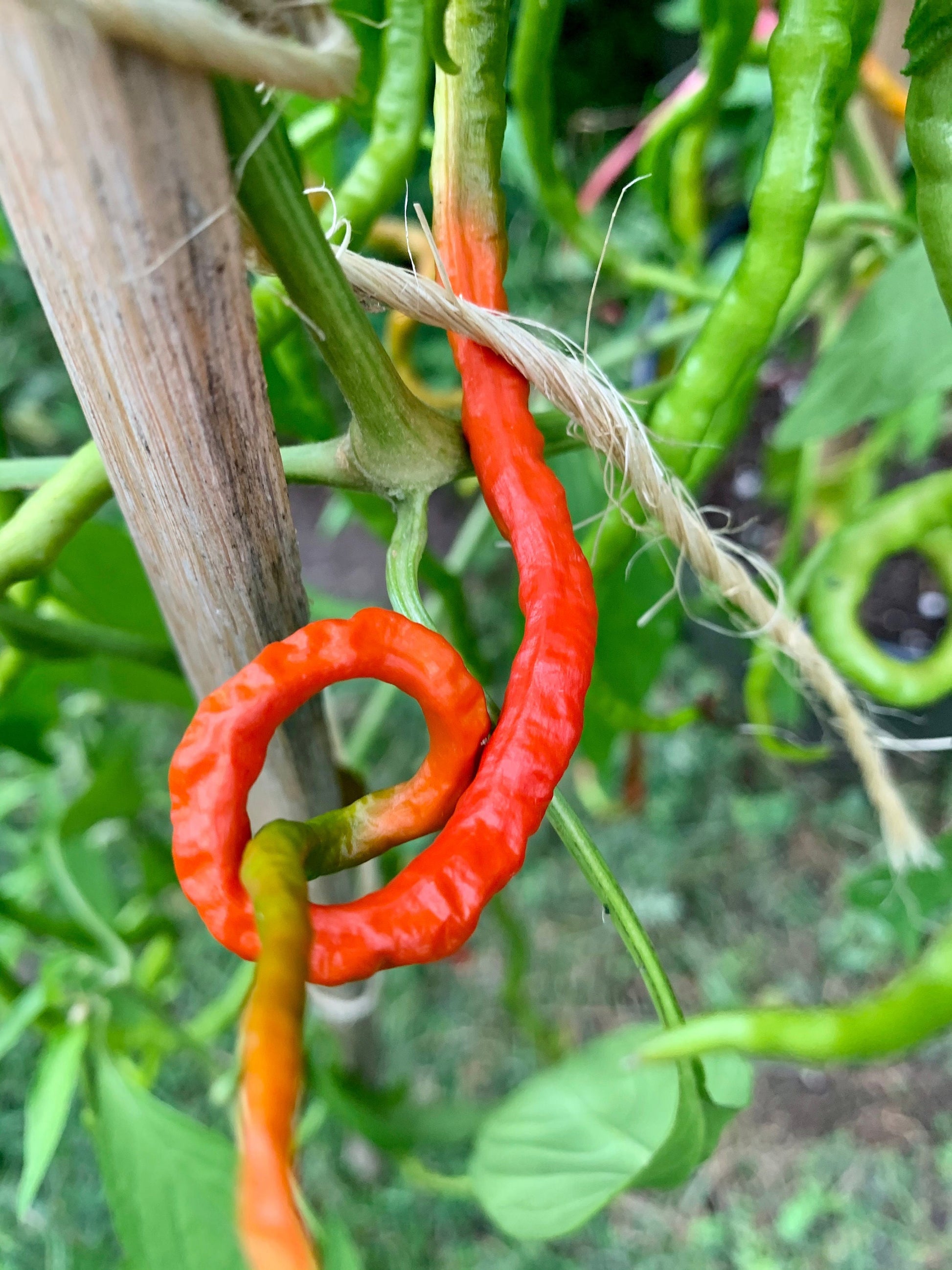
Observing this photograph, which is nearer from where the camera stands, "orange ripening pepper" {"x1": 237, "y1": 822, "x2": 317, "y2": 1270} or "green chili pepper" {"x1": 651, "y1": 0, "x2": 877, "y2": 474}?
"orange ripening pepper" {"x1": 237, "y1": 822, "x2": 317, "y2": 1270}

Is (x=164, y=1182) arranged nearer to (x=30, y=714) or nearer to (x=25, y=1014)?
(x=25, y=1014)

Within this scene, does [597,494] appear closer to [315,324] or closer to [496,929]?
[315,324]

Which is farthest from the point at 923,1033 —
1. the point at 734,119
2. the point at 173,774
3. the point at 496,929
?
the point at 734,119

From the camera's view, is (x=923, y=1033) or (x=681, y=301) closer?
(x=923, y=1033)

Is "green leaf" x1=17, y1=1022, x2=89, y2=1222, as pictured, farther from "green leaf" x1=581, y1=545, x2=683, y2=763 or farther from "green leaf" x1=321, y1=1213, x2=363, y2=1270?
"green leaf" x1=581, y1=545, x2=683, y2=763

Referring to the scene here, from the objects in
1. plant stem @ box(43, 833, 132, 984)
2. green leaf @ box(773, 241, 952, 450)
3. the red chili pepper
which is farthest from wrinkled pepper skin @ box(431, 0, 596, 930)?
plant stem @ box(43, 833, 132, 984)

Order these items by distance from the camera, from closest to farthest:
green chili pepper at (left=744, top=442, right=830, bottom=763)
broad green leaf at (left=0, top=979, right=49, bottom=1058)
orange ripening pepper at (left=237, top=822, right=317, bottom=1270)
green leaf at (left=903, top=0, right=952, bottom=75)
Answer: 1. orange ripening pepper at (left=237, top=822, right=317, bottom=1270)
2. green leaf at (left=903, top=0, right=952, bottom=75)
3. broad green leaf at (left=0, top=979, right=49, bottom=1058)
4. green chili pepper at (left=744, top=442, right=830, bottom=763)

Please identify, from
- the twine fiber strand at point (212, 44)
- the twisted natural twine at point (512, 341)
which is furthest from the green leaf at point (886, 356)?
the twine fiber strand at point (212, 44)
